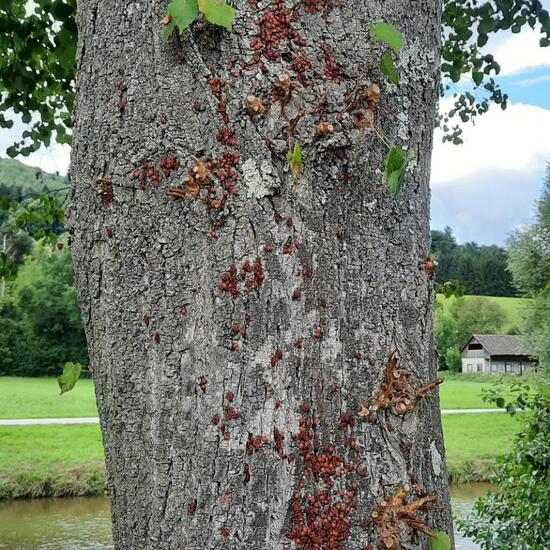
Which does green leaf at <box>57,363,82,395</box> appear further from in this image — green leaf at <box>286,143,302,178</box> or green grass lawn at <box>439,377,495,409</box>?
green grass lawn at <box>439,377,495,409</box>

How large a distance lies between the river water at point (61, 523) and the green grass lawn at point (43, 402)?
15.3ft

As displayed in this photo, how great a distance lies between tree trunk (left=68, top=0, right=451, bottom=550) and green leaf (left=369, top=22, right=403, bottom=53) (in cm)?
7

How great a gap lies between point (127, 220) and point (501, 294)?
Result: 55343 mm

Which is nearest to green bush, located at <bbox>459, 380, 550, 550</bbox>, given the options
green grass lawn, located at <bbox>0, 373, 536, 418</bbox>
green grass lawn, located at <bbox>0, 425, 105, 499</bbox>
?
green grass lawn, located at <bbox>0, 425, 105, 499</bbox>

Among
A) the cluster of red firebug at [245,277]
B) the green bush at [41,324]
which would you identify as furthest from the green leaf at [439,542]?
the green bush at [41,324]

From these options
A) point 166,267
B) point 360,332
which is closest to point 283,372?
point 360,332

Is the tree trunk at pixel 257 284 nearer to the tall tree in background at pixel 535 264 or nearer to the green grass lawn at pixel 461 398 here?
the green grass lawn at pixel 461 398

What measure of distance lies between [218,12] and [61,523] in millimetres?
10691

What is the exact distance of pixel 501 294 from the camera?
5416cm

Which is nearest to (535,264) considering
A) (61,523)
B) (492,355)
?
(61,523)

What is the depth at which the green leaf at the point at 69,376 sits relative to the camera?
1524 mm

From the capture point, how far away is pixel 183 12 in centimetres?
120

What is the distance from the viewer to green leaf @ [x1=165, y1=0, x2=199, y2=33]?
1.19 meters

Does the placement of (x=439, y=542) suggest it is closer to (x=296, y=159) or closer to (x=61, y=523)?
(x=296, y=159)
